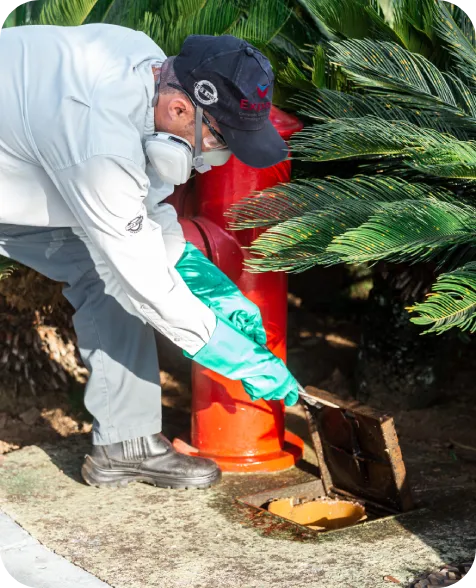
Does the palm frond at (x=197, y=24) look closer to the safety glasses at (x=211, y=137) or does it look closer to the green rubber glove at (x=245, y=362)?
the safety glasses at (x=211, y=137)

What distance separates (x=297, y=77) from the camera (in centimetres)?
370

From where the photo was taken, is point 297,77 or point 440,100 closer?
point 440,100

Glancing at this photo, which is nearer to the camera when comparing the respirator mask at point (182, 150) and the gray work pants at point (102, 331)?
the respirator mask at point (182, 150)

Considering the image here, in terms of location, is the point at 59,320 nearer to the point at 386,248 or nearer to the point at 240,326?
the point at 240,326

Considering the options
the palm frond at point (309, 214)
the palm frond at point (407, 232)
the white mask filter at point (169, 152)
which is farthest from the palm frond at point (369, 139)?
the white mask filter at point (169, 152)

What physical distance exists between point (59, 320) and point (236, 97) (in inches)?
71.9

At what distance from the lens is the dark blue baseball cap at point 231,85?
2834 millimetres

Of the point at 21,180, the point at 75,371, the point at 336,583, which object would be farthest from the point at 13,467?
the point at 336,583

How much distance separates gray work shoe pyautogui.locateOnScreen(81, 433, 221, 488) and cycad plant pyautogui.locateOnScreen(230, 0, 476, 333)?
76 cm

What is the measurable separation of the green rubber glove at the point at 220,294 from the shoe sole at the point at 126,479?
542 millimetres

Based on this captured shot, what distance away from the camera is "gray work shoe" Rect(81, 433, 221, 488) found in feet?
11.6

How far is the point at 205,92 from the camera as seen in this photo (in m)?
2.83

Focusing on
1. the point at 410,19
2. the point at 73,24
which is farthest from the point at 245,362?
the point at 73,24

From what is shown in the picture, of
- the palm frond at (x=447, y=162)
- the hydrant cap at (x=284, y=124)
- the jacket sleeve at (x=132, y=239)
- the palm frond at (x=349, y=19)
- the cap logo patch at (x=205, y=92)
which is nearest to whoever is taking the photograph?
the jacket sleeve at (x=132, y=239)
